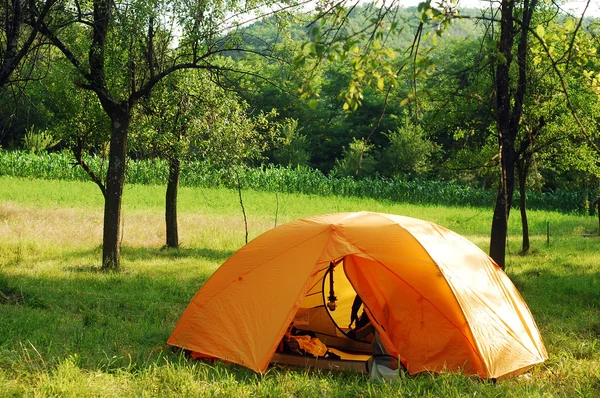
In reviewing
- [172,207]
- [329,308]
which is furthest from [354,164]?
[329,308]

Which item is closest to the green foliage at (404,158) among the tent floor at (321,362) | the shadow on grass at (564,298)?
the shadow on grass at (564,298)

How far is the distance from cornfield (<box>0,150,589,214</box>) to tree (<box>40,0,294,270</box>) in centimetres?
1942

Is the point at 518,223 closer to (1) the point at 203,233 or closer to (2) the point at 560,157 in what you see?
(2) the point at 560,157

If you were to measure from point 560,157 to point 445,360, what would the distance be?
1091 centimetres

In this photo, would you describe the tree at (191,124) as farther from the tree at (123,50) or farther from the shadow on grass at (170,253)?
the shadow on grass at (170,253)

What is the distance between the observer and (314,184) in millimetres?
35969

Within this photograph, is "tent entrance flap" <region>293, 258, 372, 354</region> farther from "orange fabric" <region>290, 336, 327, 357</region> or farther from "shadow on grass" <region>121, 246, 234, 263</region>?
"shadow on grass" <region>121, 246, 234, 263</region>

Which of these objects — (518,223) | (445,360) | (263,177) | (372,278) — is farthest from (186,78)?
(263,177)

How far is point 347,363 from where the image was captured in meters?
6.56

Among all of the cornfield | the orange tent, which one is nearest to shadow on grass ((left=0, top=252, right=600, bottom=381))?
the orange tent

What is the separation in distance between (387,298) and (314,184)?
29285 mm

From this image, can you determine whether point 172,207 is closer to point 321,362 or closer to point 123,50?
point 123,50

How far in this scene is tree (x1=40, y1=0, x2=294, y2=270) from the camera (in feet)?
35.8

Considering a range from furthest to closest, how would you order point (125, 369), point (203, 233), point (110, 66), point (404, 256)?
point (203, 233)
point (110, 66)
point (404, 256)
point (125, 369)
